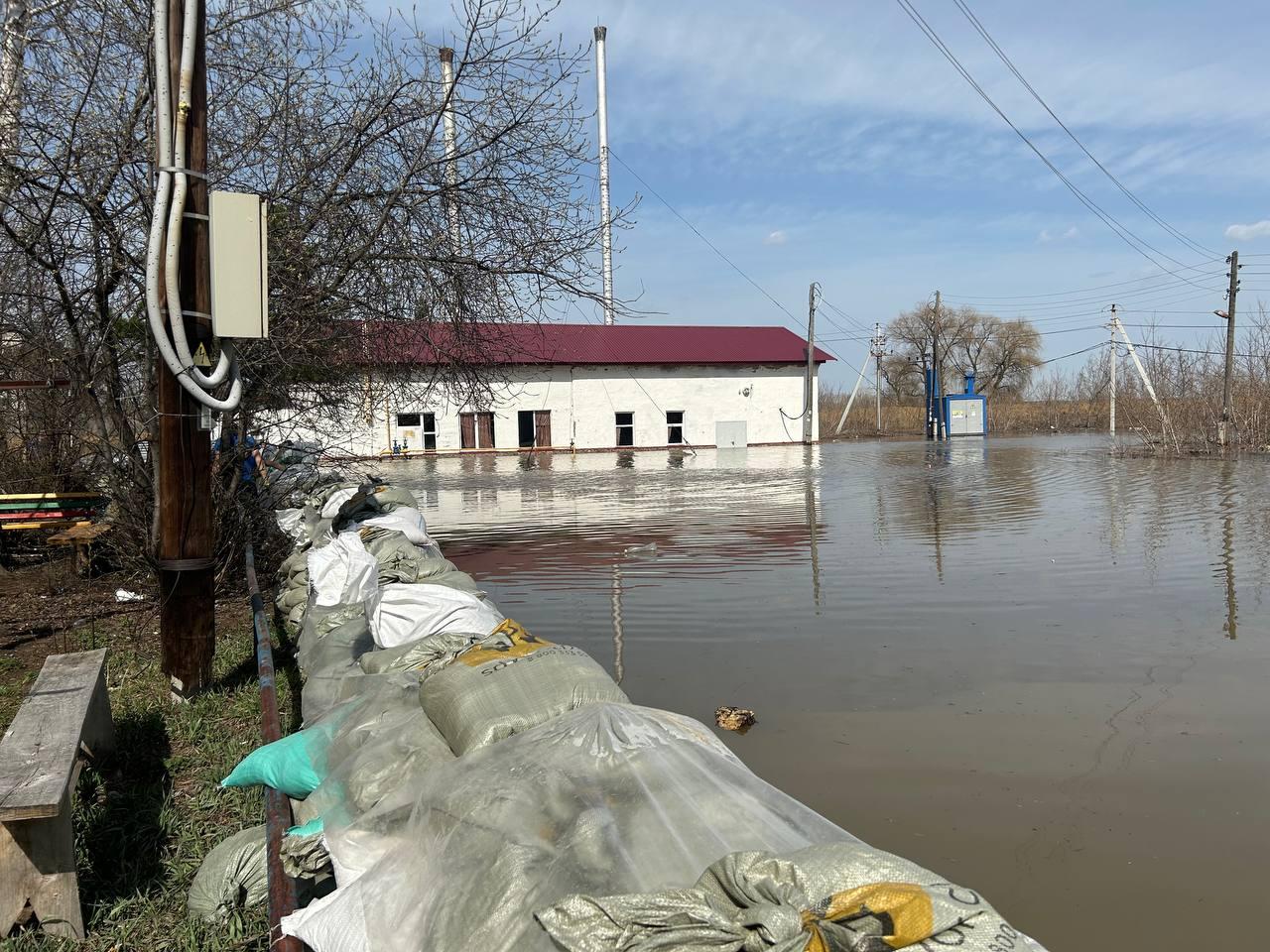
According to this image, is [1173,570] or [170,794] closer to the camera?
[170,794]

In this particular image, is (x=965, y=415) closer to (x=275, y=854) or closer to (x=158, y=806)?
(x=158, y=806)

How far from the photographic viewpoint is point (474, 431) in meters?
37.5

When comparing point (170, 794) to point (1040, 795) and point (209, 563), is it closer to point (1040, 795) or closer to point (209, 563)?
point (209, 563)

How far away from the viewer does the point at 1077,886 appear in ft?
11.4

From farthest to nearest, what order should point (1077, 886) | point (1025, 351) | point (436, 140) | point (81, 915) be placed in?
point (1025, 351), point (436, 140), point (1077, 886), point (81, 915)

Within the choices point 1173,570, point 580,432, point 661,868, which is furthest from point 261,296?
point 580,432

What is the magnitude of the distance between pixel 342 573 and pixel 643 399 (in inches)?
1325

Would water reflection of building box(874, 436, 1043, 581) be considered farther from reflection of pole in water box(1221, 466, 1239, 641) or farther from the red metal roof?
the red metal roof

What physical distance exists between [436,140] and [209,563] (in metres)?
4.70

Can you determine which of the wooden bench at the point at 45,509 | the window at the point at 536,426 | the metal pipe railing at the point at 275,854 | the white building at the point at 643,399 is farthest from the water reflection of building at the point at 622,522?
the window at the point at 536,426

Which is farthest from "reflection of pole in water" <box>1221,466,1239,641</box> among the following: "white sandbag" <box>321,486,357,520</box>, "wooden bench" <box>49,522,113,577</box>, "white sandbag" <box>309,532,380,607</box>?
"wooden bench" <box>49,522,113,577</box>

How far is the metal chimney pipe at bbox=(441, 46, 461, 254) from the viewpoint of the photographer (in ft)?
28.2

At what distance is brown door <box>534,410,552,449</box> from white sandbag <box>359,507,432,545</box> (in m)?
30.0

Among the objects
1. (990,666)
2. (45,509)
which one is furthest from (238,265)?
(45,509)
